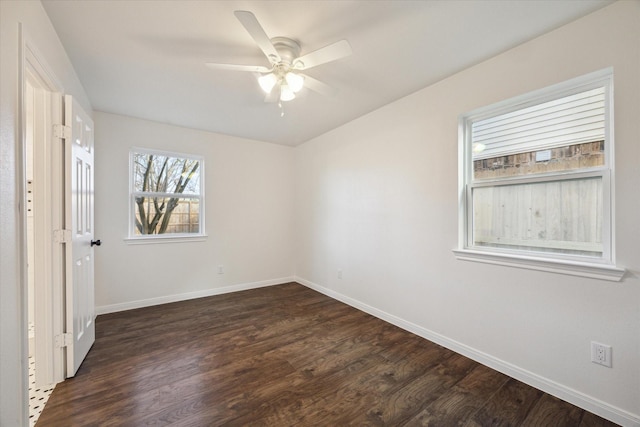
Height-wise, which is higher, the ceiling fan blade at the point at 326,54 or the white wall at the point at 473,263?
the ceiling fan blade at the point at 326,54

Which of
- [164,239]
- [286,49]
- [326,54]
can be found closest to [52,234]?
[164,239]

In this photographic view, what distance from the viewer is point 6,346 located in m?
1.17

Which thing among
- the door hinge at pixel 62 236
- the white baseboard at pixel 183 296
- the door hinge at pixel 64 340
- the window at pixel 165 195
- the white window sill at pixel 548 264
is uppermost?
the window at pixel 165 195

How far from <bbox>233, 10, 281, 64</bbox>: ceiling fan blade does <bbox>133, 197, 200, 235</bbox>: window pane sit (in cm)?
273

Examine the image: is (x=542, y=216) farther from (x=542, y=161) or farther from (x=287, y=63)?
(x=287, y=63)

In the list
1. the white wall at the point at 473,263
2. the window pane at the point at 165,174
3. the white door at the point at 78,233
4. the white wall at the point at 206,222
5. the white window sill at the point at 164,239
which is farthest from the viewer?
the window pane at the point at 165,174

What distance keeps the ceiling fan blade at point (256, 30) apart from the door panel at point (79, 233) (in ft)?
5.04

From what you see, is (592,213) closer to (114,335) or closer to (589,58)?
(589,58)

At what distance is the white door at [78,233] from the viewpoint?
1.88 m

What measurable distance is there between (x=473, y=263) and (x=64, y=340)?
128 inches

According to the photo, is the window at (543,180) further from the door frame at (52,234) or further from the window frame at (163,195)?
the window frame at (163,195)

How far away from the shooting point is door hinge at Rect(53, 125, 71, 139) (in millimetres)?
1821

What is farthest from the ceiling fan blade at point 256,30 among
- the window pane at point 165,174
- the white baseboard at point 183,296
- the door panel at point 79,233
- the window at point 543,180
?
the white baseboard at point 183,296

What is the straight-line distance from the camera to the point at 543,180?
1883mm
